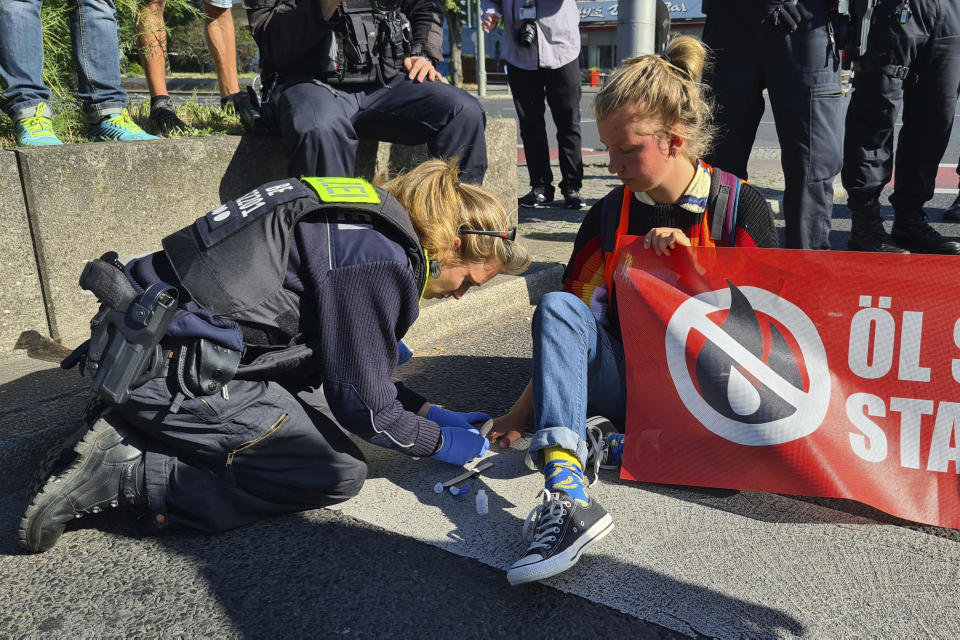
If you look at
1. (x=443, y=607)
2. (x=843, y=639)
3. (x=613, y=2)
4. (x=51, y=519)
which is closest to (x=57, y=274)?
(x=51, y=519)

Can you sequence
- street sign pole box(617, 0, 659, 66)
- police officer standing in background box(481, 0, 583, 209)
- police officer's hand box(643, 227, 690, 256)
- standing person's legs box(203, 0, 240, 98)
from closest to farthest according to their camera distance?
police officer's hand box(643, 227, 690, 256) → standing person's legs box(203, 0, 240, 98) → street sign pole box(617, 0, 659, 66) → police officer standing in background box(481, 0, 583, 209)

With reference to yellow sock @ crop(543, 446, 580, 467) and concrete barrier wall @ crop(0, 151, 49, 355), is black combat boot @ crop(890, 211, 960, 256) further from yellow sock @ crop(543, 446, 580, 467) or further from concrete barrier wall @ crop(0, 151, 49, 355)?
concrete barrier wall @ crop(0, 151, 49, 355)

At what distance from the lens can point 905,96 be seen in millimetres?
4641

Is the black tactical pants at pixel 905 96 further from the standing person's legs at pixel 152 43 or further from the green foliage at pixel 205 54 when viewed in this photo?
the green foliage at pixel 205 54

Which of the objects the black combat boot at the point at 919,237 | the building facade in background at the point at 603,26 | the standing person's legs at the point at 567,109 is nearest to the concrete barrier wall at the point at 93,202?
the standing person's legs at the point at 567,109

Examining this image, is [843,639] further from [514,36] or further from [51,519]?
[514,36]

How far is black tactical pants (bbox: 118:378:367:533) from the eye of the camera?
2.22m

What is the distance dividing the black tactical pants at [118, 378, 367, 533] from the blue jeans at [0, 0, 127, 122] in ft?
6.38

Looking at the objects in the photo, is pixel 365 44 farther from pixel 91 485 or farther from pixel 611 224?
pixel 91 485

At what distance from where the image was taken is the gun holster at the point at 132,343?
6.77ft

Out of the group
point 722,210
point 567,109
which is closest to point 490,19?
point 567,109

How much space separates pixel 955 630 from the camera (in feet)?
5.89

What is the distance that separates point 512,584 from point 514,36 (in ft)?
15.9

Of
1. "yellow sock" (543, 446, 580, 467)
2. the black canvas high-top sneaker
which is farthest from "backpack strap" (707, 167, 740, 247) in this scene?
the black canvas high-top sneaker
